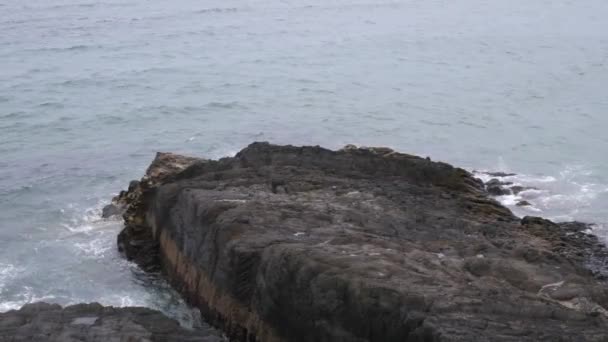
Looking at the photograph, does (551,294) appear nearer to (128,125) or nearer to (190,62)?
(128,125)

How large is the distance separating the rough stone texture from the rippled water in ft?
7.06

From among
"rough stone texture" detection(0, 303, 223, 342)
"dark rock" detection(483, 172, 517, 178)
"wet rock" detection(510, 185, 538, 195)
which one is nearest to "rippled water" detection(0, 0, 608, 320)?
"wet rock" detection(510, 185, 538, 195)

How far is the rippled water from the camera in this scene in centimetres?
2286

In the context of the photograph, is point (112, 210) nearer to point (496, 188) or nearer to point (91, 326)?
point (91, 326)

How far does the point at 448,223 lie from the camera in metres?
17.6

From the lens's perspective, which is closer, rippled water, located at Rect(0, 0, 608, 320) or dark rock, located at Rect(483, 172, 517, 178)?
rippled water, located at Rect(0, 0, 608, 320)

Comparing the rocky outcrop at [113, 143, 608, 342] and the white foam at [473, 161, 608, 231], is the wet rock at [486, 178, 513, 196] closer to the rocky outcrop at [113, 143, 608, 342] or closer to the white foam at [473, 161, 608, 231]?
the white foam at [473, 161, 608, 231]

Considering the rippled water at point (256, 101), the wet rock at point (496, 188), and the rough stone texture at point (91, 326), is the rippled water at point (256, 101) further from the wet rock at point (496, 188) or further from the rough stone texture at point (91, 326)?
the rough stone texture at point (91, 326)

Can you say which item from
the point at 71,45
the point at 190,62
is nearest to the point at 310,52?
the point at 190,62

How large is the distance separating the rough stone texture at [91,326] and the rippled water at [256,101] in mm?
2150

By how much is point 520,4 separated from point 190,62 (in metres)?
28.4

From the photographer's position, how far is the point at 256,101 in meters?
36.6

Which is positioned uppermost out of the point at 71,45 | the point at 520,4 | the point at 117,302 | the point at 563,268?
the point at 520,4

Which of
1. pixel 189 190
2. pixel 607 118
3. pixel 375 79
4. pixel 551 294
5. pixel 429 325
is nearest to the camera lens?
pixel 429 325
